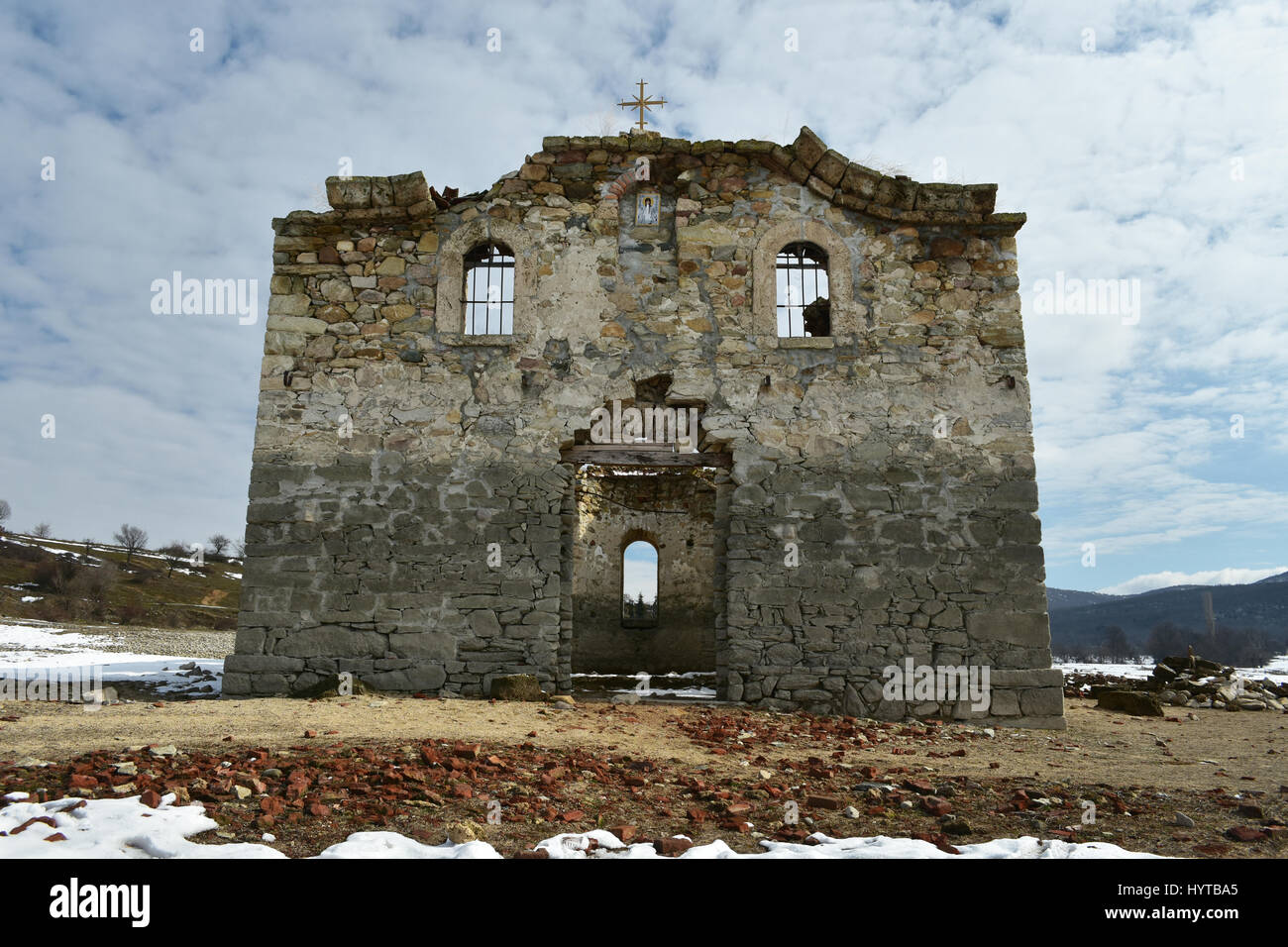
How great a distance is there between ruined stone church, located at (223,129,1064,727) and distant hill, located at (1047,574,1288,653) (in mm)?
37556

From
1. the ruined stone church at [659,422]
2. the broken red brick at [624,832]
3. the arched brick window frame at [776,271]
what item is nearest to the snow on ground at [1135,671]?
the ruined stone church at [659,422]

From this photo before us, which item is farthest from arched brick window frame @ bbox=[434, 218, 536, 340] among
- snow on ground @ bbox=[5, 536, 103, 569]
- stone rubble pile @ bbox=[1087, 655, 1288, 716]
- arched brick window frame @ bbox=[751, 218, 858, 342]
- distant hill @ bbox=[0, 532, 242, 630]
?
snow on ground @ bbox=[5, 536, 103, 569]

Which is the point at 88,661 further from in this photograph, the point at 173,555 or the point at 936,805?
the point at 173,555

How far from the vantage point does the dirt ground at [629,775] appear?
3.82 metres

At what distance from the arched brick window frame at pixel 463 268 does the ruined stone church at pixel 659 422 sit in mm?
30

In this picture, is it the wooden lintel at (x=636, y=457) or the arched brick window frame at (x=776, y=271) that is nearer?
the wooden lintel at (x=636, y=457)

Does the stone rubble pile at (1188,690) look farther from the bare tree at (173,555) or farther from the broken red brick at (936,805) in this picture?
the bare tree at (173,555)

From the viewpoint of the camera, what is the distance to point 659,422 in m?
8.75

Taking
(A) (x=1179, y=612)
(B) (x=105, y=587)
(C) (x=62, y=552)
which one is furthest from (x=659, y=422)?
(A) (x=1179, y=612)

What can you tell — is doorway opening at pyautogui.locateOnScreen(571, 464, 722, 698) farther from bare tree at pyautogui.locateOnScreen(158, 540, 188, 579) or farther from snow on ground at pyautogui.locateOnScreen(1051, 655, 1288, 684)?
bare tree at pyautogui.locateOnScreen(158, 540, 188, 579)

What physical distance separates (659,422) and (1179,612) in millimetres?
51284

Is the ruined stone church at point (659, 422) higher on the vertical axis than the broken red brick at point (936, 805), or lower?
higher

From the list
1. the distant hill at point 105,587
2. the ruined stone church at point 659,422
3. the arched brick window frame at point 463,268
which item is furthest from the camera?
the distant hill at point 105,587
